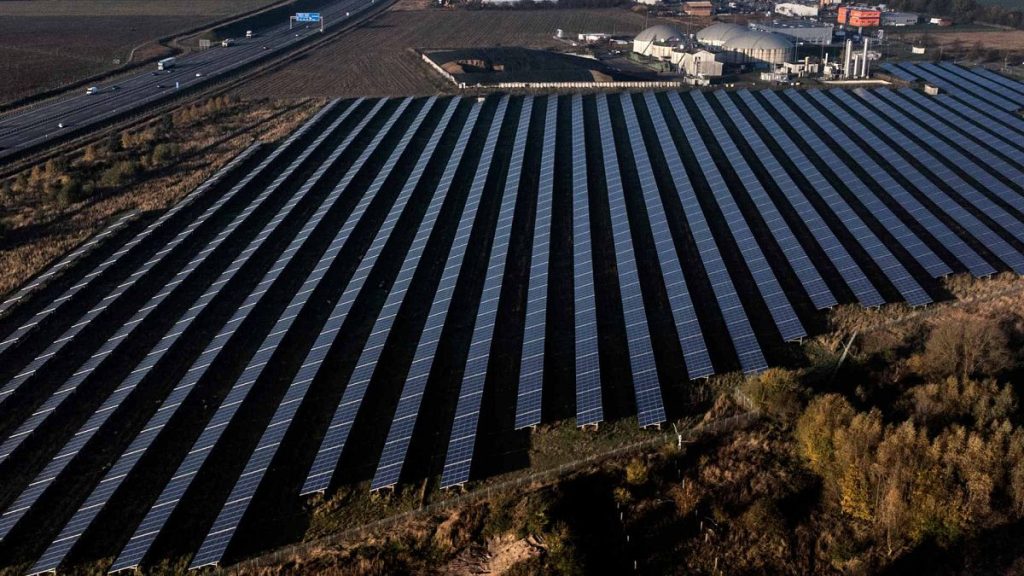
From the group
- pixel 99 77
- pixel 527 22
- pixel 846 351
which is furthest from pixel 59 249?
pixel 527 22

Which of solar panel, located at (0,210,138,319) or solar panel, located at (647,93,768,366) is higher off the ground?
solar panel, located at (0,210,138,319)

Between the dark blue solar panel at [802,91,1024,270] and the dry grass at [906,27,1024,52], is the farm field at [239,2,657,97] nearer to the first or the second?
the dark blue solar panel at [802,91,1024,270]

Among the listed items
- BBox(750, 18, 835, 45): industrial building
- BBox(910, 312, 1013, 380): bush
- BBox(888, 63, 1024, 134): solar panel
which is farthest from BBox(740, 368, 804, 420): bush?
BBox(750, 18, 835, 45): industrial building

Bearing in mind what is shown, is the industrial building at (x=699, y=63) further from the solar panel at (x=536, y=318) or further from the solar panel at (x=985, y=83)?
the solar panel at (x=536, y=318)

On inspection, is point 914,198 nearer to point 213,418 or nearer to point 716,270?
point 716,270

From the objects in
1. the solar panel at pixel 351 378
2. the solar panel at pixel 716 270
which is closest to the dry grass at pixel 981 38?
the solar panel at pixel 716 270

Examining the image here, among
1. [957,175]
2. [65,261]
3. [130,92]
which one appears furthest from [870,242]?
[130,92]

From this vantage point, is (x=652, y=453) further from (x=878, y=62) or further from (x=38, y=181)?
(x=878, y=62)

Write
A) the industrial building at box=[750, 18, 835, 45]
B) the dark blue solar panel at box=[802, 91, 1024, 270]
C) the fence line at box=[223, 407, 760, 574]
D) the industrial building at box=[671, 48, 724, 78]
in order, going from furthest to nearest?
the industrial building at box=[750, 18, 835, 45], the industrial building at box=[671, 48, 724, 78], the dark blue solar panel at box=[802, 91, 1024, 270], the fence line at box=[223, 407, 760, 574]
